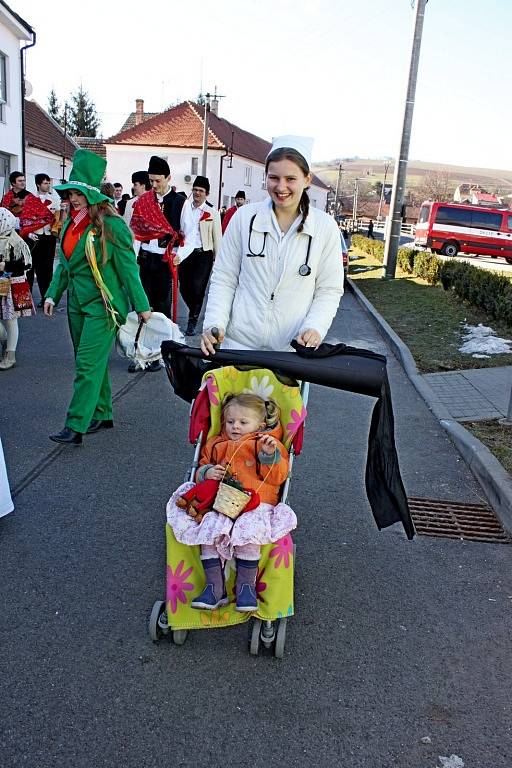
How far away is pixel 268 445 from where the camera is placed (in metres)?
3.21

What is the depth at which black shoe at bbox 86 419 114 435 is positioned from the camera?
6.06m

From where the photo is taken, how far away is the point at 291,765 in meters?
2.52

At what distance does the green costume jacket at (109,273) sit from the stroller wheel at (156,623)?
10.2 feet

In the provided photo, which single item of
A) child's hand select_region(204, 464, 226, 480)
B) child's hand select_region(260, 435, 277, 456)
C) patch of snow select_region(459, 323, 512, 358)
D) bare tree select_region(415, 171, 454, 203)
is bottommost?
patch of snow select_region(459, 323, 512, 358)

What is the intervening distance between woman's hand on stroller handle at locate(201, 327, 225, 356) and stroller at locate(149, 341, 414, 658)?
0.15 ft

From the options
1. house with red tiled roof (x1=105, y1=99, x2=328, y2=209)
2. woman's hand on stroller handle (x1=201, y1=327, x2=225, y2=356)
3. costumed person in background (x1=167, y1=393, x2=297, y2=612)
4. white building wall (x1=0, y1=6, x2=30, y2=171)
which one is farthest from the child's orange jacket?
house with red tiled roof (x1=105, y1=99, x2=328, y2=209)

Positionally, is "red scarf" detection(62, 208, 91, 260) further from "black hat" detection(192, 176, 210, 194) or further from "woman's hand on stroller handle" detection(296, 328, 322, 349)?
"black hat" detection(192, 176, 210, 194)

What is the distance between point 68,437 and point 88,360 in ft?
2.12

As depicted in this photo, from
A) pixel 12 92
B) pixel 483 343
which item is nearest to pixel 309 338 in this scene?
pixel 483 343

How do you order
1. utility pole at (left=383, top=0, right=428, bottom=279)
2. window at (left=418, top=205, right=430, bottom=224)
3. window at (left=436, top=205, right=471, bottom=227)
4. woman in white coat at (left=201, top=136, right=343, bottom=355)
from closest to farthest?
woman in white coat at (left=201, top=136, right=343, bottom=355) → utility pole at (left=383, top=0, right=428, bottom=279) → window at (left=436, top=205, right=471, bottom=227) → window at (left=418, top=205, right=430, bottom=224)

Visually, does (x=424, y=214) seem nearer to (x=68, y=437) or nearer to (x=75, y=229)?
(x=75, y=229)

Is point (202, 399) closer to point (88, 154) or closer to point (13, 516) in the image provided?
point (13, 516)

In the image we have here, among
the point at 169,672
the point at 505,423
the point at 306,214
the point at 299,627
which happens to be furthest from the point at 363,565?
the point at 505,423

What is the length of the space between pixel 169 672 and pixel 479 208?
35236mm
